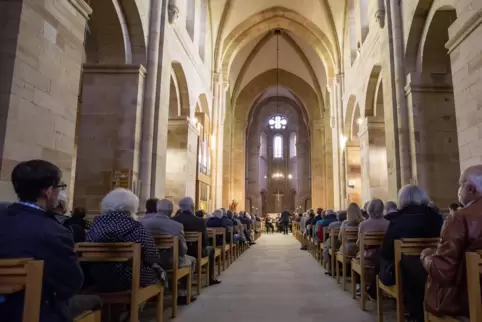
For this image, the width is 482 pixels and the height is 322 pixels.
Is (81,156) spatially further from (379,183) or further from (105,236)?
(379,183)

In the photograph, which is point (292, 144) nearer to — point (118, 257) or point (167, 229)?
point (167, 229)

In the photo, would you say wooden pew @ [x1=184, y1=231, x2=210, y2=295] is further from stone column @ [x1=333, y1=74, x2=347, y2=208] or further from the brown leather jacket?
stone column @ [x1=333, y1=74, x2=347, y2=208]

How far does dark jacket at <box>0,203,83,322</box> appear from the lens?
1.66m

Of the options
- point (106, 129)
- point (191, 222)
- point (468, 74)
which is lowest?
point (191, 222)

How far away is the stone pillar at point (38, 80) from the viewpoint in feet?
11.8

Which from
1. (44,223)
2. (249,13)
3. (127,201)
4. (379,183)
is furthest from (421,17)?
(249,13)

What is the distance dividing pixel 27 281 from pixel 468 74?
17.8ft

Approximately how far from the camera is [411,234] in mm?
3043

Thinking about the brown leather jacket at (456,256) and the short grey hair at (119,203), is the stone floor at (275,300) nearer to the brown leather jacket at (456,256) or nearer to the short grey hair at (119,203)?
the short grey hair at (119,203)

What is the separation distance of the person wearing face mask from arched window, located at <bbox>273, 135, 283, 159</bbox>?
32.3 meters

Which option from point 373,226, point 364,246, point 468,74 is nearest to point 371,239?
point 364,246

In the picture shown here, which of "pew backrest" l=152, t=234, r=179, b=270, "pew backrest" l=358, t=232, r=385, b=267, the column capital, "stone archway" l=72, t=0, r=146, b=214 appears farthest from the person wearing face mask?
"stone archway" l=72, t=0, r=146, b=214

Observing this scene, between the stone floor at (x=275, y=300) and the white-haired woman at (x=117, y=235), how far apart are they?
1128 mm

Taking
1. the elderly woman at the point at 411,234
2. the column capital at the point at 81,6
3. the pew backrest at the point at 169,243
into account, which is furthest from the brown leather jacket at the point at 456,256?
the column capital at the point at 81,6
